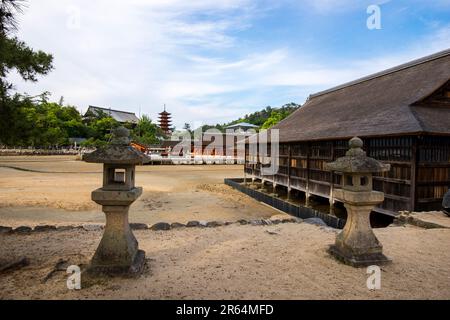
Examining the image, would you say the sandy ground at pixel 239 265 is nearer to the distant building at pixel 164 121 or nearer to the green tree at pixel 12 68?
the green tree at pixel 12 68

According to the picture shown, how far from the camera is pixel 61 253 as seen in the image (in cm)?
571

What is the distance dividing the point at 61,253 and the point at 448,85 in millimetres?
13453

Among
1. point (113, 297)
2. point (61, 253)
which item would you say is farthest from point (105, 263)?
point (61, 253)

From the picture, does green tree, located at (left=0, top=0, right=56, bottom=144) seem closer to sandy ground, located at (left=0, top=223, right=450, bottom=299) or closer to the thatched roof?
sandy ground, located at (left=0, top=223, right=450, bottom=299)

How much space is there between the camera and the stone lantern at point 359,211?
512 cm

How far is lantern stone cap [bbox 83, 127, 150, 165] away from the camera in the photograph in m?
4.53

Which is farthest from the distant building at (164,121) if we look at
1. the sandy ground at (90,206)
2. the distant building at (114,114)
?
the sandy ground at (90,206)

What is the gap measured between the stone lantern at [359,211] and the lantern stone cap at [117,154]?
12.2 feet

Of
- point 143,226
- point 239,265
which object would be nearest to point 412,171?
point 239,265

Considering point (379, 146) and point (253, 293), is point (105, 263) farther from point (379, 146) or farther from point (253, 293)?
point (379, 146)

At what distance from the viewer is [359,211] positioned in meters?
5.21

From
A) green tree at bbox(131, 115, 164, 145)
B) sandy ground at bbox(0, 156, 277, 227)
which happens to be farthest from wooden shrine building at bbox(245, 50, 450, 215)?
green tree at bbox(131, 115, 164, 145)

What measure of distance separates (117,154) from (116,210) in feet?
2.95

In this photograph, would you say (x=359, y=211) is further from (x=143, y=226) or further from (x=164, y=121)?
(x=164, y=121)
